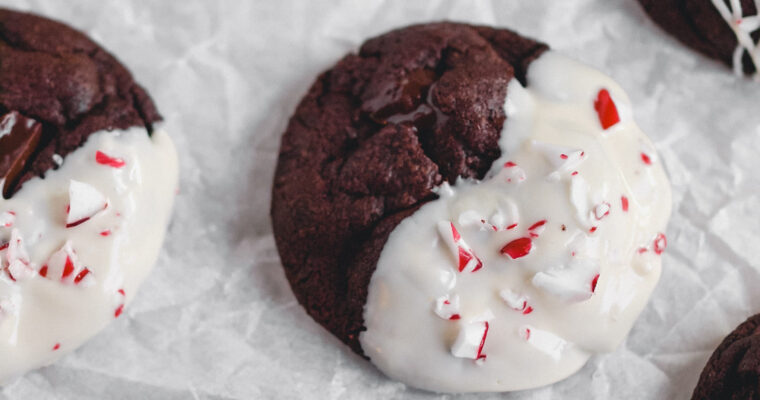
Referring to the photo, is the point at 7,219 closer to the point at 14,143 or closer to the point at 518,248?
the point at 14,143

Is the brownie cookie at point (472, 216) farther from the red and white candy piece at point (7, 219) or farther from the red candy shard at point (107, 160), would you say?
the red and white candy piece at point (7, 219)

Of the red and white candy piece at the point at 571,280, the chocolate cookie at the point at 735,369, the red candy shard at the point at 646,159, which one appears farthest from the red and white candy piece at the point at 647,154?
the chocolate cookie at the point at 735,369

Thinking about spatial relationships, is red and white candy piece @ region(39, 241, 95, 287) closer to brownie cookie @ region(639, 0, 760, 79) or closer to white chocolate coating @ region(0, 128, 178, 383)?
white chocolate coating @ region(0, 128, 178, 383)

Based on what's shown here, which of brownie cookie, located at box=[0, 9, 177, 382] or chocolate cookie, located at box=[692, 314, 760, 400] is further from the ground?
brownie cookie, located at box=[0, 9, 177, 382]

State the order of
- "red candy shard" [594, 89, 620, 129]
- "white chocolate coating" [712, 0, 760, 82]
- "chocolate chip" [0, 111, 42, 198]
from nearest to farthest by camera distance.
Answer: "chocolate chip" [0, 111, 42, 198] → "red candy shard" [594, 89, 620, 129] → "white chocolate coating" [712, 0, 760, 82]

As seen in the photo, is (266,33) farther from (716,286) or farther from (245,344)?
(716,286)

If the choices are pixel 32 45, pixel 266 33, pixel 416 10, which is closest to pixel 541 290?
pixel 416 10

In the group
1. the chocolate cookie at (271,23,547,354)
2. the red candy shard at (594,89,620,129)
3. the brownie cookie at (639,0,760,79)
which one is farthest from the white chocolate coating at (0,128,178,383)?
the brownie cookie at (639,0,760,79)
